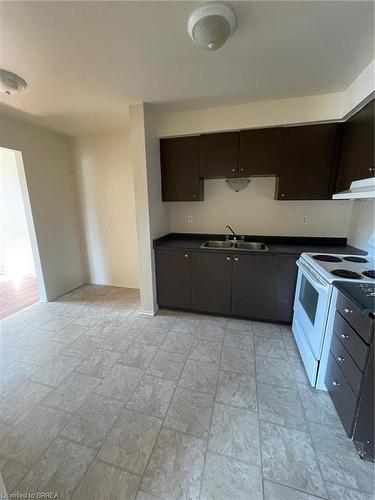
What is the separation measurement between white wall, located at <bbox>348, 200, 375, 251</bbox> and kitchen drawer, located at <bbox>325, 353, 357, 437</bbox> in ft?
4.70

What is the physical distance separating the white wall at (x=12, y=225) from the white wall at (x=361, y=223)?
4.85 metres

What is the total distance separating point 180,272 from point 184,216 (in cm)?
89

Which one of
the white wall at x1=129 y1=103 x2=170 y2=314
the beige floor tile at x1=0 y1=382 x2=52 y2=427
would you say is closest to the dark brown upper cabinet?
the white wall at x1=129 y1=103 x2=170 y2=314

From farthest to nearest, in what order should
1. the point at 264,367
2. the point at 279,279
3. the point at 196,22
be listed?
the point at 279,279 → the point at 264,367 → the point at 196,22

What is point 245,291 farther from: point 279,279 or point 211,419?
point 211,419

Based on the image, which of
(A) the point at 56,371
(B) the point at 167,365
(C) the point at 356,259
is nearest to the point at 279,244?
(C) the point at 356,259

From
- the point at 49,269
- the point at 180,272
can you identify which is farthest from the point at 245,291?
the point at 49,269

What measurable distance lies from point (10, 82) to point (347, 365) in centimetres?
328

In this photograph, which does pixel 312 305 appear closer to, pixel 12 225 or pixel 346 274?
pixel 346 274

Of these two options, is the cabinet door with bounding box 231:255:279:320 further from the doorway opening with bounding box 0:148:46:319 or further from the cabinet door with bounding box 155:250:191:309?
the doorway opening with bounding box 0:148:46:319

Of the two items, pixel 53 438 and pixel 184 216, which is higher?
pixel 184 216

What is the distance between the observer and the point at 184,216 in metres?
3.11

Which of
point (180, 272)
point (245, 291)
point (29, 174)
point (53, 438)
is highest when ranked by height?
point (29, 174)

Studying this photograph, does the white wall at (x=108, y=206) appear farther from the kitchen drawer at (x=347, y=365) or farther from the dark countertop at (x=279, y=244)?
the kitchen drawer at (x=347, y=365)
